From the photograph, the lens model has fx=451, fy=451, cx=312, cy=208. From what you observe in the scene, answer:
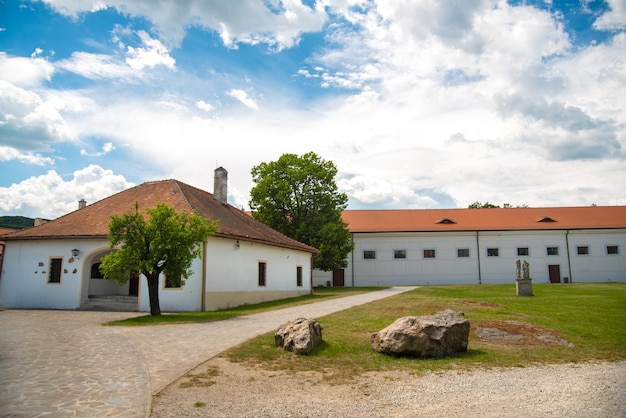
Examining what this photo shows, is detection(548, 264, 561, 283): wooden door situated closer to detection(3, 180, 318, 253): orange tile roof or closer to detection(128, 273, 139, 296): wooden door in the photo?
detection(3, 180, 318, 253): orange tile roof

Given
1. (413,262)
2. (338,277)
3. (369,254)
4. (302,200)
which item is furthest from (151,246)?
(413,262)

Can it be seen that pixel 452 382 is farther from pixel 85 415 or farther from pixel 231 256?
pixel 231 256

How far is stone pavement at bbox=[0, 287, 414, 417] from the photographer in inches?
231

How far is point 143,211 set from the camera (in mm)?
21234

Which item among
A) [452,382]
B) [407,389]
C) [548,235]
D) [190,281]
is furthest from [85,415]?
[548,235]

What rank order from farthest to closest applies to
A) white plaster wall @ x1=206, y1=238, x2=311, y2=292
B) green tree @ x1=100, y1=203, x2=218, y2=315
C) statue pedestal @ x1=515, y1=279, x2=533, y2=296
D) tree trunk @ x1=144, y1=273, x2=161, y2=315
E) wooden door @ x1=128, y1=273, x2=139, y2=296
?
wooden door @ x1=128, y1=273, x2=139, y2=296, statue pedestal @ x1=515, y1=279, x2=533, y2=296, white plaster wall @ x1=206, y1=238, x2=311, y2=292, tree trunk @ x1=144, y1=273, x2=161, y2=315, green tree @ x1=100, y1=203, x2=218, y2=315

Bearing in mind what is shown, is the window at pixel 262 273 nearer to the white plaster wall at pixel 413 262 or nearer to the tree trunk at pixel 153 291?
the tree trunk at pixel 153 291

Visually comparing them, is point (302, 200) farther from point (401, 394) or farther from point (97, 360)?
point (401, 394)

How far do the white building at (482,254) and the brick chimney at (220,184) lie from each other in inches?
647

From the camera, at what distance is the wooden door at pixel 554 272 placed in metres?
41.3

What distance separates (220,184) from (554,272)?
1257 inches

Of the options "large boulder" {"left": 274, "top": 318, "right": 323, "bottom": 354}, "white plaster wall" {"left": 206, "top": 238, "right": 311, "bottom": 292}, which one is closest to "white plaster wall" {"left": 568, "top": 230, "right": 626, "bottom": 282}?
"white plaster wall" {"left": 206, "top": 238, "right": 311, "bottom": 292}

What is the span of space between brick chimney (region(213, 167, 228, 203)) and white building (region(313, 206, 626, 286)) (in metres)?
16.4

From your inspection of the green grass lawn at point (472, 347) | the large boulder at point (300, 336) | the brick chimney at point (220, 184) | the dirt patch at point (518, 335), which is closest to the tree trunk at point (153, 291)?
the green grass lawn at point (472, 347)
